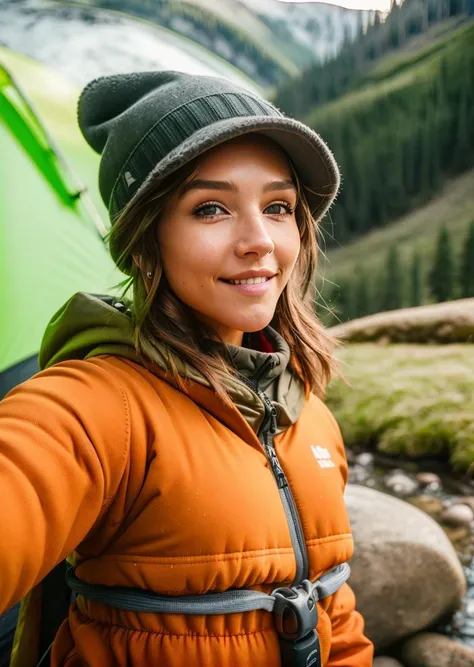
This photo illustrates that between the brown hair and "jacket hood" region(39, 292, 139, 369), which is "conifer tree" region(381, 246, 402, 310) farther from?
"jacket hood" region(39, 292, 139, 369)

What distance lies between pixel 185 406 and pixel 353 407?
2.74 meters

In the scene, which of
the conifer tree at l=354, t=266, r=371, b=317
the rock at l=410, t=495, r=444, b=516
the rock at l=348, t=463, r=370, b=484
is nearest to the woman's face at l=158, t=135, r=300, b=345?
the rock at l=410, t=495, r=444, b=516

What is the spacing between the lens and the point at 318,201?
137 centimetres

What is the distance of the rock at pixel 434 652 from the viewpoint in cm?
189

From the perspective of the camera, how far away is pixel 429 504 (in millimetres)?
2730

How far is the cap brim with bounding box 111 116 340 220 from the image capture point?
3.34 ft

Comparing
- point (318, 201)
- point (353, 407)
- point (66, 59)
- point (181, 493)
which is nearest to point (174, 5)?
point (66, 59)

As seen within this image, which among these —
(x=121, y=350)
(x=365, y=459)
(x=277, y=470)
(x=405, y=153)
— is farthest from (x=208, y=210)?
(x=405, y=153)

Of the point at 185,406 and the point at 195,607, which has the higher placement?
the point at 185,406

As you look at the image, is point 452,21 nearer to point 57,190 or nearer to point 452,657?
point 57,190

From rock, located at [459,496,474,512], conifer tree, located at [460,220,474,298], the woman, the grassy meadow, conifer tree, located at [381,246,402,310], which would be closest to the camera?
the woman

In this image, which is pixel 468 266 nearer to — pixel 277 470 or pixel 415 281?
pixel 415 281

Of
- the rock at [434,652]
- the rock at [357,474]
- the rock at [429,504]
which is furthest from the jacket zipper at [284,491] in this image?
the rock at [357,474]

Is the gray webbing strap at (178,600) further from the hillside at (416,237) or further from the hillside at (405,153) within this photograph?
the hillside at (405,153)
